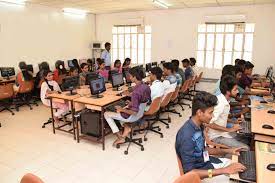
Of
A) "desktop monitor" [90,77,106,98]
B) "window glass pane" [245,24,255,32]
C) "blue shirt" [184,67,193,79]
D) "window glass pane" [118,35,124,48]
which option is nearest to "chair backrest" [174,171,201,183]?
"desktop monitor" [90,77,106,98]

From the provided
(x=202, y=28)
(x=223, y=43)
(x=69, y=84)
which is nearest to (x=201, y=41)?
(x=202, y=28)

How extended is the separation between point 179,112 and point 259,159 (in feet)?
13.1

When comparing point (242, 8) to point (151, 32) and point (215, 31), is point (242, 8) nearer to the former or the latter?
point (215, 31)

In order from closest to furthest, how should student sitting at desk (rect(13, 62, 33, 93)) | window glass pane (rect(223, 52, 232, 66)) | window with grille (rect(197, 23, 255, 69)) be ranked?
student sitting at desk (rect(13, 62, 33, 93))
window with grille (rect(197, 23, 255, 69))
window glass pane (rect(223, 52, 232, 66))

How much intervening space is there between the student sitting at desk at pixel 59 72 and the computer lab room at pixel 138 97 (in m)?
0.04

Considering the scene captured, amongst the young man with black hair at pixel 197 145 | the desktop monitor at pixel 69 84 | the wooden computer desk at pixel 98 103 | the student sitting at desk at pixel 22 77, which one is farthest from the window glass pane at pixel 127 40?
the young man with black hair at pixel 197 145

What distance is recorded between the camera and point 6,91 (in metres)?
5.59

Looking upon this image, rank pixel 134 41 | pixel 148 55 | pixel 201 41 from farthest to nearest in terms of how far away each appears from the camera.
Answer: pixel 134 41 < pixel 148 55 < pixel 201 41

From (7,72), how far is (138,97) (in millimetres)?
4461

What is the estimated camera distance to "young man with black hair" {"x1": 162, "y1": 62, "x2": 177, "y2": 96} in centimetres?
464

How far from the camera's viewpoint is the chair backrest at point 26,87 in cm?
588

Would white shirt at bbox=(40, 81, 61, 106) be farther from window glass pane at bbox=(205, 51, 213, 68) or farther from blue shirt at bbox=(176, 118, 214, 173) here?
window glass pane at bbox=(205, 51, 213, 68)

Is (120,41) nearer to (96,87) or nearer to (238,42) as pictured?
(238,42)

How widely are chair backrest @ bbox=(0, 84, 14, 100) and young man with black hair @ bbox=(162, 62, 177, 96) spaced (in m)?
3.82
